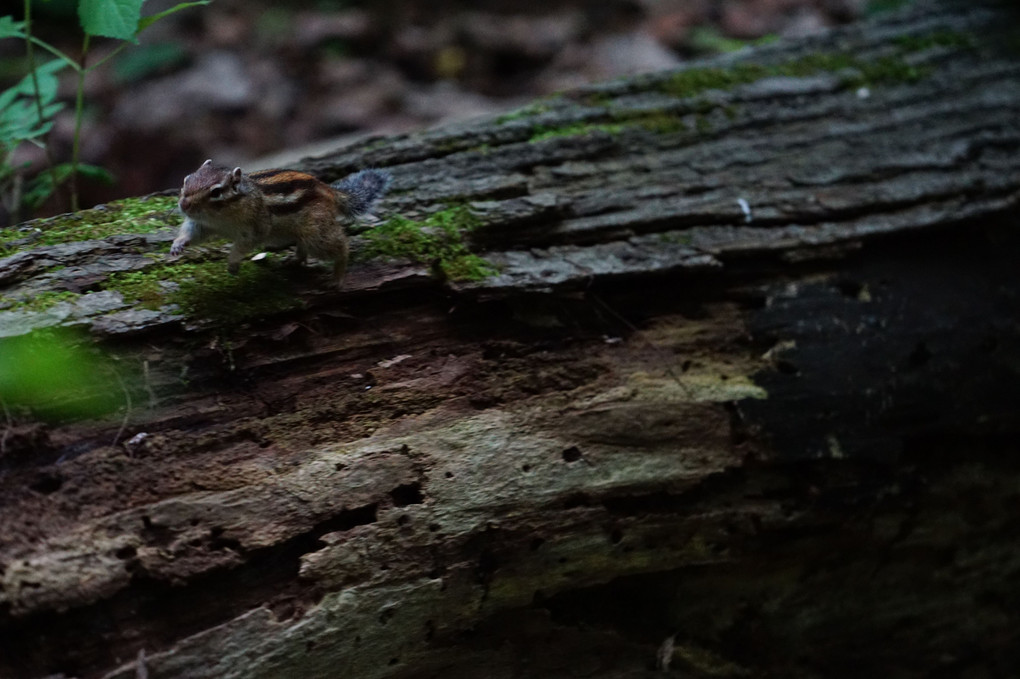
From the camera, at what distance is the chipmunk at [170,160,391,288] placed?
8.77 feet

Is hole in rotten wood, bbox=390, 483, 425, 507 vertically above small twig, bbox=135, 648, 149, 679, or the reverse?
hole in rotten wood, bbox=390, 483, 425, 507

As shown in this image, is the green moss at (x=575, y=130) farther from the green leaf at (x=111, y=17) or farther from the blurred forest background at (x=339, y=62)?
the blurred forest background at (x=339, y=62)

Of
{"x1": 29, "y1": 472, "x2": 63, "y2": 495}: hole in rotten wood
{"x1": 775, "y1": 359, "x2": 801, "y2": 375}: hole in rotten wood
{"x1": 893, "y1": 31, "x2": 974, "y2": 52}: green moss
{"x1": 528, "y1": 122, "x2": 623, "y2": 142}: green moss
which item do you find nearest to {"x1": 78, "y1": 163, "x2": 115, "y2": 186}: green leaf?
{"x1": 29, "y1": 472, "x2": 63, "y2": 495}: hole in rotten wood

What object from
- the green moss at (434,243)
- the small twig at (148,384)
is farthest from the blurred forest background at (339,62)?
the small twig at (148,384)

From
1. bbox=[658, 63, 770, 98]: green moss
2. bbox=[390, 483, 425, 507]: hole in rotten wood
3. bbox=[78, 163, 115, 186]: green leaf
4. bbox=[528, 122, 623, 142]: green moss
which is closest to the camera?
bbox=[390, 483, 425, 507]: hole in rotten wood

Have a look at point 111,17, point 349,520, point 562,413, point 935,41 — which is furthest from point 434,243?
point 935,41

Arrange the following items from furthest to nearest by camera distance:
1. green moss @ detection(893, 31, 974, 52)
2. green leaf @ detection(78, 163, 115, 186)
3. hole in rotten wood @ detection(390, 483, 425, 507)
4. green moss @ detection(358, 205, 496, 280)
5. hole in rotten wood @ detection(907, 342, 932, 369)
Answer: green moss @ detection(893, 31, 974, 52)
green leaf @ detection(78, 163, 115, 186)
hole in rotten wood @ detection(907, 342, 932, 369)
green moss @ detection(358, 205, 496, 280)
hole in rotten wood @ detection(390, 483, 425, 507)

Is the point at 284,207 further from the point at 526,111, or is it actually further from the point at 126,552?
the point at 526,111

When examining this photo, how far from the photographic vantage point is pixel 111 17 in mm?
2641

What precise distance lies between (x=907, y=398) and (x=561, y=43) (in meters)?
5.26

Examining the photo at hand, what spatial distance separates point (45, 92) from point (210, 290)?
1313 mm

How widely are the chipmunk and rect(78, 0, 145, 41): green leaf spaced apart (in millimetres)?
445

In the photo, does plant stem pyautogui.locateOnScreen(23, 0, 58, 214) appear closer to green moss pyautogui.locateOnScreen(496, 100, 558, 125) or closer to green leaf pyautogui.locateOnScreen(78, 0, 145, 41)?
green leaf pyautogui.locateOnScreen(78, 0, 145, 41)

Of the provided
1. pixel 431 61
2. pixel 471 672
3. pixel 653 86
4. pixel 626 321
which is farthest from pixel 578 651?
pixel 431 61
